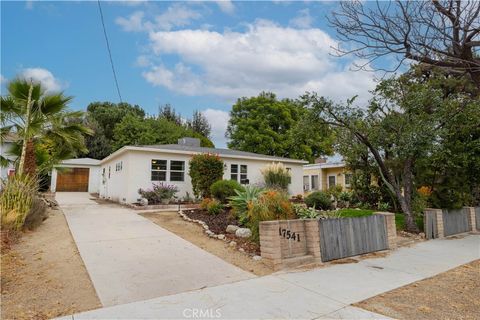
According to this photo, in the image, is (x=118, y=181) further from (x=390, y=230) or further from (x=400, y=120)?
(x=400, y=120)

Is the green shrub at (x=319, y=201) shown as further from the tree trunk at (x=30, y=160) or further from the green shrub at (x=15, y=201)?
the tree trunk at (x=30, y=160)

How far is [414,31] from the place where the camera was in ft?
16.0

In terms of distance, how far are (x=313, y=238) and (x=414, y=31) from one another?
4.01 metres

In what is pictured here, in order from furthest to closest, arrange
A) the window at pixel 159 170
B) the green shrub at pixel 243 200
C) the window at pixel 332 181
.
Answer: the window at pixel 332 181 → the window at pixel 159 170 → the green shrub at pixel 243 200

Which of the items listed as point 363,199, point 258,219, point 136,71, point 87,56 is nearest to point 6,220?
point 258,219

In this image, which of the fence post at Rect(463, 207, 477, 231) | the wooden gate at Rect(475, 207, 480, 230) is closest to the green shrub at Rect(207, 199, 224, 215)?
the fence post at Rect(463, 207, 477, 231)

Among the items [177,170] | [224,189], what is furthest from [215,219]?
[177,170]

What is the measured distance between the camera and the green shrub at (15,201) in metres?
6.66

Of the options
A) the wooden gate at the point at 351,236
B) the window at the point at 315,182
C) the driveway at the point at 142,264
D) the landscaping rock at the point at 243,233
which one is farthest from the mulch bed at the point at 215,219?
the window at the point at 315,182

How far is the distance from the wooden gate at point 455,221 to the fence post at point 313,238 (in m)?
6.61

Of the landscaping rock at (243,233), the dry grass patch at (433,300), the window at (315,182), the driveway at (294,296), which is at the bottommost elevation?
the dry grass patch at (433,300)

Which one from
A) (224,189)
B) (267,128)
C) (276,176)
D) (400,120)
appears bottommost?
(224,189)

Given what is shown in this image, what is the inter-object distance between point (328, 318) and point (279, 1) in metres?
7.26

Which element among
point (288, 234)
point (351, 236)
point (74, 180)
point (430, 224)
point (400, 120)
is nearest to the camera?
point (288, 234)
